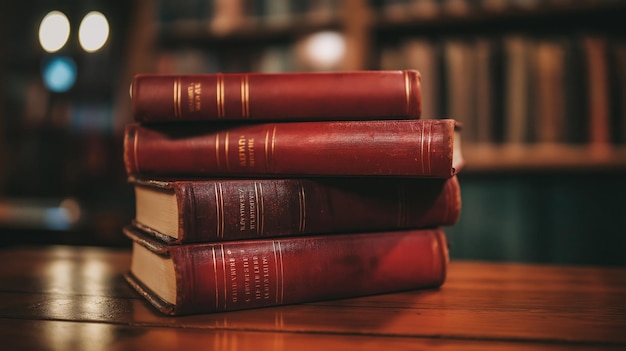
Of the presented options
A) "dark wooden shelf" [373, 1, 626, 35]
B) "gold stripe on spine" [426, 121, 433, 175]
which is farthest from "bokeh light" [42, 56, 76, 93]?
"gold stripe on spine" [426, 121, 433, 175]

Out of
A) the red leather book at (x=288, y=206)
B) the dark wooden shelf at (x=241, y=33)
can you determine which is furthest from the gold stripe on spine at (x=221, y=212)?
the dark wooden shelf at (x=241, y=33)

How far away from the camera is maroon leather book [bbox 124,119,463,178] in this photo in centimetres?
68

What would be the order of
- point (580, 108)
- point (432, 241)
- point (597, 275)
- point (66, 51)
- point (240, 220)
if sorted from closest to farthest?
point (240, 220), point (432, 241), point (597, 275), point (580, 108), point (66, 51)

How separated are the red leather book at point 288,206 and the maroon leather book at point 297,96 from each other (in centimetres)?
8

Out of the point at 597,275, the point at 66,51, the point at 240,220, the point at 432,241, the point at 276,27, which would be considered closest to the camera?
the point at 240,220

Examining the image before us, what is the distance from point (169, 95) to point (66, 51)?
2.16 metres

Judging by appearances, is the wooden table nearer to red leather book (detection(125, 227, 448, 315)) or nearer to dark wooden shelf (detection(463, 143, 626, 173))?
red leather book (detection(125, 227, 448, 315))

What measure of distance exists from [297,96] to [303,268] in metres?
0.20

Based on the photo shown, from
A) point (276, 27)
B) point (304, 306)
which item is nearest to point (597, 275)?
point (304, 306)

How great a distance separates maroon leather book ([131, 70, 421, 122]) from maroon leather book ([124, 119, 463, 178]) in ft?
0.06

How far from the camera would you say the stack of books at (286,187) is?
25.6 inches

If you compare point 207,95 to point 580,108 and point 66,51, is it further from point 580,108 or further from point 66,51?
point 66,51

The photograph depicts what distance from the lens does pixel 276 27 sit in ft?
6.50

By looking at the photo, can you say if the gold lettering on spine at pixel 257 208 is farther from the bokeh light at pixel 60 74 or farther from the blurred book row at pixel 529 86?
the bokeh light at pixel 60 74
